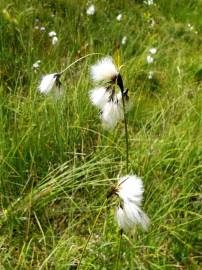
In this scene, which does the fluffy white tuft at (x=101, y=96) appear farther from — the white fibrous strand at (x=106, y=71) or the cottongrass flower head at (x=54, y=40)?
the cottongrass flower head at (x=54, y=40)

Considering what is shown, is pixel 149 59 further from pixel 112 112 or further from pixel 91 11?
pixel 112 112

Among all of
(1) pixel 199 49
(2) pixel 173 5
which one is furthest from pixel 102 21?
(2) pixel 173 5

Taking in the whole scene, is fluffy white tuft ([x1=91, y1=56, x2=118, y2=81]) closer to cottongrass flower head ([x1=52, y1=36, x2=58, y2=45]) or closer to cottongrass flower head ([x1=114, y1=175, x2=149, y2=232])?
cottongrass flower head ([x1=114, y1=175, x2=149, y2=232])

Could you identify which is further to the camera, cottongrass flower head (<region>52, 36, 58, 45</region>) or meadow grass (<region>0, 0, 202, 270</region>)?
cottongrass flower head (<region>52, 36, 58, 45</region>)

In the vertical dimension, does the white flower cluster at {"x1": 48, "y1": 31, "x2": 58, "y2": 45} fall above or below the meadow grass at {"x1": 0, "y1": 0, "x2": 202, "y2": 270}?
above

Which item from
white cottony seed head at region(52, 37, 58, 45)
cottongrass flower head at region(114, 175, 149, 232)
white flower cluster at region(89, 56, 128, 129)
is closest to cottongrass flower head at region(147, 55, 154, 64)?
white cottony seed head at region(52, 37, 58, 45)

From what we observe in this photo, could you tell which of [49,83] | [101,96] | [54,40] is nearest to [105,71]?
[101,96]
